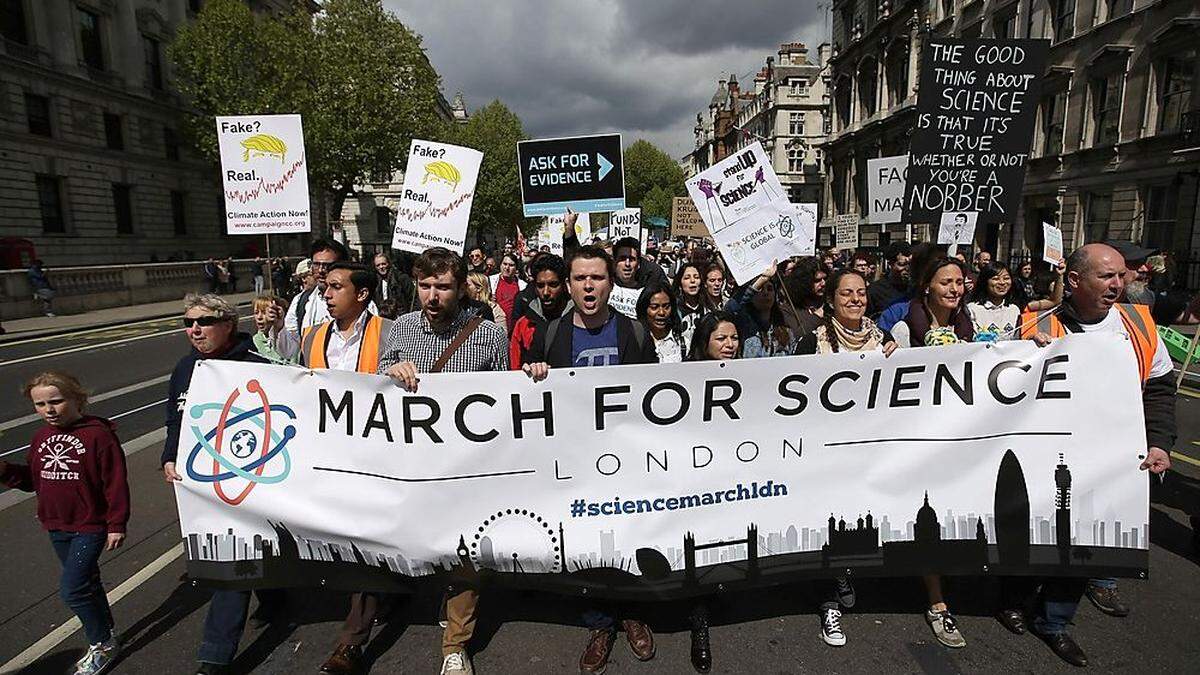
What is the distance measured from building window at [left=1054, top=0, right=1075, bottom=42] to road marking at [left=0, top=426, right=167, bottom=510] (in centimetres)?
2978

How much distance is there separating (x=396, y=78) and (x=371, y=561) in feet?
104

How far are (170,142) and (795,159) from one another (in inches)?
1981

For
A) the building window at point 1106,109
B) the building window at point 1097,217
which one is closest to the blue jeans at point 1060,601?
the building window at point 1097,217

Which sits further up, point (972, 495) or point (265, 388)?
point (265, 388)

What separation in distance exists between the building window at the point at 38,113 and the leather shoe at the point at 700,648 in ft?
114

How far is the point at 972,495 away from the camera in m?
3.08

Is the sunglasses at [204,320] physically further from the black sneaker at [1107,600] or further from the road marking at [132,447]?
the black sneaker at [1107,600]

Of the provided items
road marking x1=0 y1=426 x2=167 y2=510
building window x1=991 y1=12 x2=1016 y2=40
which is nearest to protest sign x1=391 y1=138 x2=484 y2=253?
road marking x1=0 y1=426 x2=167 y2=510

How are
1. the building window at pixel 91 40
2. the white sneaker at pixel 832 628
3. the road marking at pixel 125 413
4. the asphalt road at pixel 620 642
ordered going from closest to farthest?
1. the asphalt road at pixel 620 642
2. the white sneaker at pixel 832 628
3. the road marking at pixel 125 413
4. the building window at pixel 91 40

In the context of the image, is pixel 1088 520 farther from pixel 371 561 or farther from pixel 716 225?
pixel 371 561

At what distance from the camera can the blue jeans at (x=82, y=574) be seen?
288 cm

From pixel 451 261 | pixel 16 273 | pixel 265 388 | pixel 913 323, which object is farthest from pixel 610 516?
pixel 16 273

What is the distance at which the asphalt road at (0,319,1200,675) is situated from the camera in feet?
10.0

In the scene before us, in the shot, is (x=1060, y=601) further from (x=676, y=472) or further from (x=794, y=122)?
(x=794, y=122)
